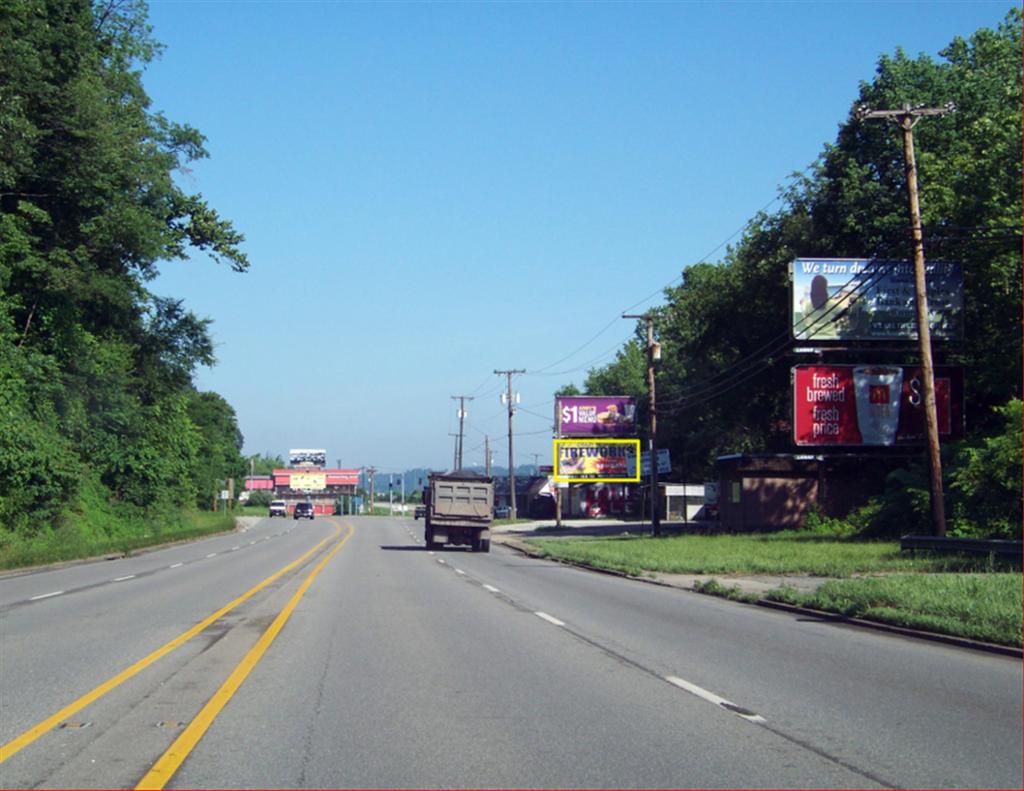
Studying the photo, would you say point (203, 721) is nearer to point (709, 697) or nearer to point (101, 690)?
point (101, 690)

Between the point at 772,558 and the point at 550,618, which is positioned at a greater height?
the point at 772,558

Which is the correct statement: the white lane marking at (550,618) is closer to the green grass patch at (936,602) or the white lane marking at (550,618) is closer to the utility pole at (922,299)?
the green grass patch at (936,602)

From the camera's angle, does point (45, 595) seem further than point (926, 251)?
No

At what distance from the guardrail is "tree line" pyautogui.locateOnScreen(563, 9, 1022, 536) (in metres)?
3.22

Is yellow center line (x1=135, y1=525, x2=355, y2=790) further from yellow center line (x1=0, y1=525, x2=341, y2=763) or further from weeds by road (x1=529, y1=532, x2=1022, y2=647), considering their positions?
weeds by road (x1=529, y1=532, x2=1022, y2=647)

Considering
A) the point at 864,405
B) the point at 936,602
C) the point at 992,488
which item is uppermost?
the point at 864,405

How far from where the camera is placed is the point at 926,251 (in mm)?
44125

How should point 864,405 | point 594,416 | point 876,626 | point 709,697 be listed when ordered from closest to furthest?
point 709,697
point 876,626
point 864,405
point 594,416

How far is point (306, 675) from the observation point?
11.0 m

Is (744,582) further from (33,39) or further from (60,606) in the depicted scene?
(33,39)

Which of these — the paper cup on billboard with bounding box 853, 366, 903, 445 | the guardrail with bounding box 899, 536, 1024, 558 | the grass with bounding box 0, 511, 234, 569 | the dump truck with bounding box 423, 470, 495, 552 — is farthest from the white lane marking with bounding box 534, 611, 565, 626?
the paper cup on billboard with bounding box 853, 366, 903, 445

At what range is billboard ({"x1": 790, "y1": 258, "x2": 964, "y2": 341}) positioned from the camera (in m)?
41.9

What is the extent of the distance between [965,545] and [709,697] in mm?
17078

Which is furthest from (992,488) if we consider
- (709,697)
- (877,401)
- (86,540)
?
(86,540)
